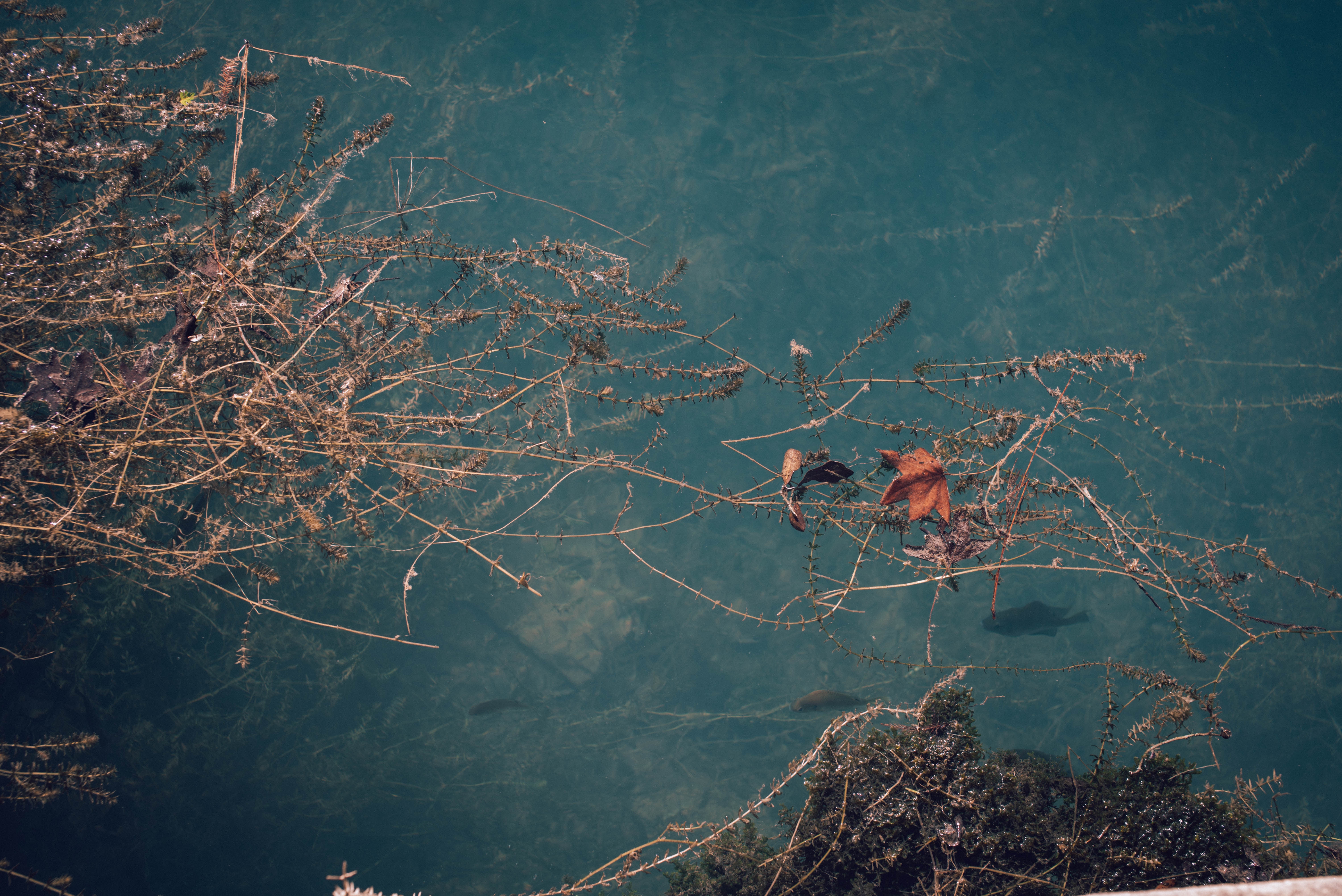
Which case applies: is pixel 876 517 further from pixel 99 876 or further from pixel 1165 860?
pixel 99 876

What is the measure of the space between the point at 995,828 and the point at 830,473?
194cm

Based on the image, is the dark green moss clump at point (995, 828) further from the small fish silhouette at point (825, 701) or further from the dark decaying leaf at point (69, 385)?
the dark decaying leaf at point (69, 385)

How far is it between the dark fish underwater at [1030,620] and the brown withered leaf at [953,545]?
12.4 ft

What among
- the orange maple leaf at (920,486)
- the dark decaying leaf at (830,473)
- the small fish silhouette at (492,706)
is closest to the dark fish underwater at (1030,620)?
the orange maple leaf at (920,486)

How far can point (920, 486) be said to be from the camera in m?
2.61

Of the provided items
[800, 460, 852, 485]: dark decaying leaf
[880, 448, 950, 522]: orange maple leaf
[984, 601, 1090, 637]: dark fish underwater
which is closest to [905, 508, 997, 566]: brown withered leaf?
[880, 448, 950, 522]: orange maple leaf

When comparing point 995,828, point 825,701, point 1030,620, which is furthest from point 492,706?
point 1030,620

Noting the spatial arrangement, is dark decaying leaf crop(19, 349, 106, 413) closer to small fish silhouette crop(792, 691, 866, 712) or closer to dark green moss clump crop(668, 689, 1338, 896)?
dark green moss clump crop(668, 689, 1338, 896)

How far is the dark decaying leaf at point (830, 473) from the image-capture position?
273cm

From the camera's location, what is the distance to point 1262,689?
23.3 feet

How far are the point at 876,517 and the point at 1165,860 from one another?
2082 mm

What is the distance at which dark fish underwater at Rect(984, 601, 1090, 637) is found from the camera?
19.5 feet

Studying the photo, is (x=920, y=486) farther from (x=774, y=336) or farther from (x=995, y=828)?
(x=774, y=336)

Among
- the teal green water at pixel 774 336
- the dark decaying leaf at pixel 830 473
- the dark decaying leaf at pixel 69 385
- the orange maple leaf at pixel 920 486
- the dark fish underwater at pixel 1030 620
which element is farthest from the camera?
the teal green water at pixel 774 336
